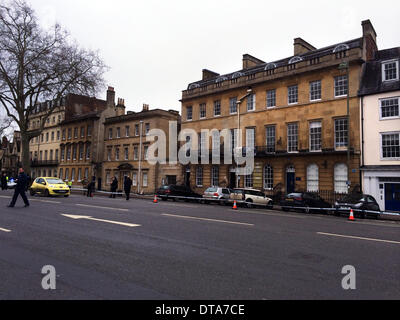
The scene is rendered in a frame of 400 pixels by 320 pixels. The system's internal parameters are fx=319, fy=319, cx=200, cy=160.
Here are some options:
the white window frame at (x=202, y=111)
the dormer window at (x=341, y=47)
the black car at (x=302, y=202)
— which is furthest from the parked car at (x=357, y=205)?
the white window frame at (x=202, y=111)

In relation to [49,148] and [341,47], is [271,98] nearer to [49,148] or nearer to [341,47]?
[341,47]

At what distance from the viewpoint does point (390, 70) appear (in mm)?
25812

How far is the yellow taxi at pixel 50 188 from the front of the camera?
920 inches

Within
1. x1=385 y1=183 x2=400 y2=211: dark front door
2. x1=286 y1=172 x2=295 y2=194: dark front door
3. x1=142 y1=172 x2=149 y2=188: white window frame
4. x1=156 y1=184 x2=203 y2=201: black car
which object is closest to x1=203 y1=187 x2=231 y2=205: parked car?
x1=156 y1=184 x2=203 y2=201: black car

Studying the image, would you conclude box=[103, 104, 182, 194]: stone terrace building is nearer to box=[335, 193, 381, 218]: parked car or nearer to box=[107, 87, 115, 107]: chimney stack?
box=[107, 87, 115, 107]: chimney stack

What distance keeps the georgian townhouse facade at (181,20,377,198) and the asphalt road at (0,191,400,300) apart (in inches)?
763

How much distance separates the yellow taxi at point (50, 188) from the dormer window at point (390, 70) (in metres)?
26.4

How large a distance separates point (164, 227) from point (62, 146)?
2135 inches

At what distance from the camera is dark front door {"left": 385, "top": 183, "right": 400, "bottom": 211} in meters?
24.3

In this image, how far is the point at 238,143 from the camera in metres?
33.6

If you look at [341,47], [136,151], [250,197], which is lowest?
[250,197]

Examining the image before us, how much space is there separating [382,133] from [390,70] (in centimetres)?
526

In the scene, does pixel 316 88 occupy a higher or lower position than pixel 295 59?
lower

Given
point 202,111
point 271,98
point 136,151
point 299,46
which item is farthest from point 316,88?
point 136,151
